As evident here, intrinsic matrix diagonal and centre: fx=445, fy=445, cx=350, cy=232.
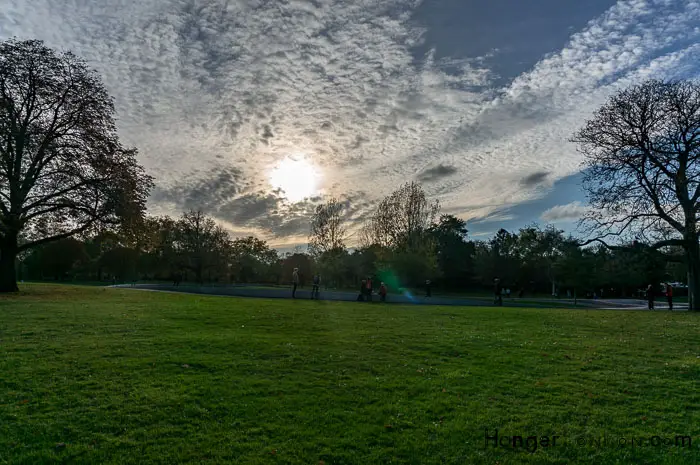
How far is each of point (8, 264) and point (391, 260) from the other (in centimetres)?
4227

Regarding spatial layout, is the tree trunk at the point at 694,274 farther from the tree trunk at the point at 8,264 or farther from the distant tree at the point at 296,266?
the distant tree at the point at 296,266

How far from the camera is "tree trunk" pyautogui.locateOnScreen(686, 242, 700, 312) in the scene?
31.6 meters

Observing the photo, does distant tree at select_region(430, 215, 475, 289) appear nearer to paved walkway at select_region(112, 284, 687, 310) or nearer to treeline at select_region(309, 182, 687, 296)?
treeline at select_region(309, 182, 687, 296)

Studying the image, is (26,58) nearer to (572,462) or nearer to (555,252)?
(572,462)

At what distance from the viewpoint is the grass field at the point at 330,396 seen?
20.6 ft

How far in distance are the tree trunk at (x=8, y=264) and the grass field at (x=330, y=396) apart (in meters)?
21.4

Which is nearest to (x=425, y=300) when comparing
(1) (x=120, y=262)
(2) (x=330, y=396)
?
(2) (x=330, y=396)

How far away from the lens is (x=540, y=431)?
7.00 m

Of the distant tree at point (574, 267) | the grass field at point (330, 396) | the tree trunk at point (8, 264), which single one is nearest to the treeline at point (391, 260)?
the distant tree at point (574, 267)

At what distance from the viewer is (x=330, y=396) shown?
828 cm

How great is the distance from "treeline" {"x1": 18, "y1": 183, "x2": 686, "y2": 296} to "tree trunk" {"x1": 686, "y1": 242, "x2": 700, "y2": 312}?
1645 cm

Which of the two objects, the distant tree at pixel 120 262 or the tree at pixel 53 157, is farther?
the distant tree at pixel 120 262

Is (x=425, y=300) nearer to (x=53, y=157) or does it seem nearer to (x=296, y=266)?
(x=53, y=157)

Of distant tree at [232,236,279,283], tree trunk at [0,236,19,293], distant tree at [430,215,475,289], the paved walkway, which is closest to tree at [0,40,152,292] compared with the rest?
tree trunk at [0,236,19,293]
